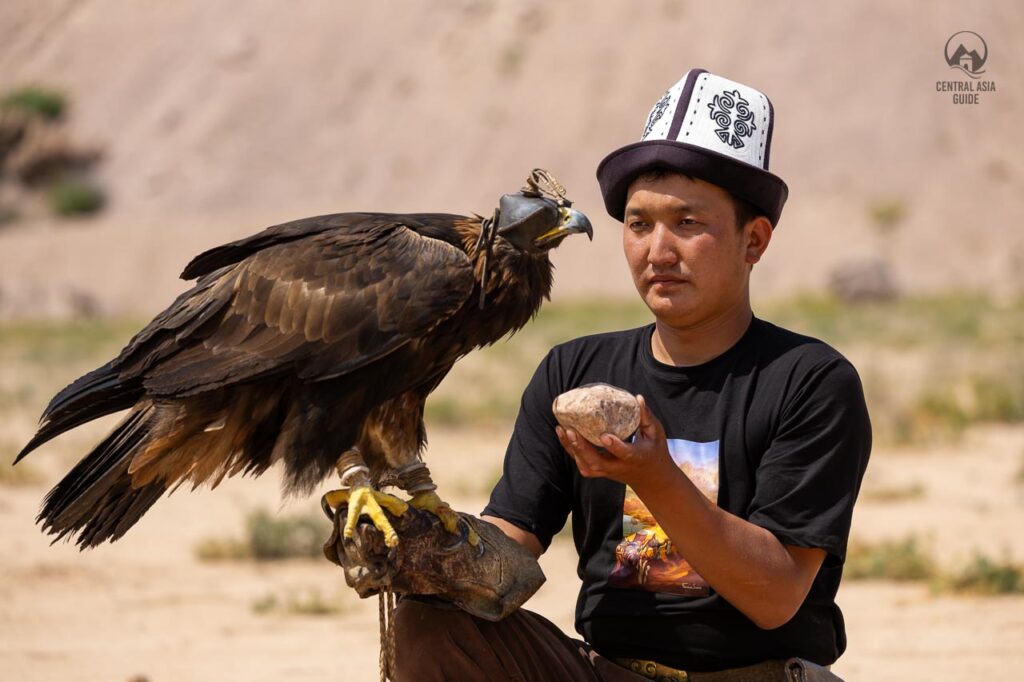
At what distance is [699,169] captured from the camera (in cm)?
320

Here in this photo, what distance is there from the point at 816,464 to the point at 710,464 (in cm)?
27

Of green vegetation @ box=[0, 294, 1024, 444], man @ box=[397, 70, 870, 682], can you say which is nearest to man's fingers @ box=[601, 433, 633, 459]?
man @ box=[397, 70, 870, 682]

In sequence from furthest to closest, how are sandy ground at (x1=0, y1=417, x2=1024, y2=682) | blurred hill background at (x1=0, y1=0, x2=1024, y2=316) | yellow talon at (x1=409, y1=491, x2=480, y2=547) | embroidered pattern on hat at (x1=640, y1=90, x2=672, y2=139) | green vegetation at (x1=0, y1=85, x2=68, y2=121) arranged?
green vegetation at (x1=0, y1=85, x2=68, y2=121) → blurred hill background at (x1=0, y1=0, x2=1024, y2=316) → sandy ground at (x1=0, y1=417, x2=1024, y2=682) → yellow talon at (x1=409, y1=491, x2=480, y2=547) → embroidered pattern on hat at (x1=640, y1=90, x2=672, y2=139)

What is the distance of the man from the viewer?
10.3ft

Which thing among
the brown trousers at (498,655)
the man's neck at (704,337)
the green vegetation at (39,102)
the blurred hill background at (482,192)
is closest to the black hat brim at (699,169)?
the man's neck at (704,337)

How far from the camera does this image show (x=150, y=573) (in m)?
8.41

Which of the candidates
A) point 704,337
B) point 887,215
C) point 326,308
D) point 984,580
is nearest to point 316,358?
point 326,308

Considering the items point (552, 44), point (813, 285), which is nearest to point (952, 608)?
point (813, 285)

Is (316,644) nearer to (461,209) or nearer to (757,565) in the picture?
(757,565)

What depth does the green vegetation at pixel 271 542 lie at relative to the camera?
863 cm

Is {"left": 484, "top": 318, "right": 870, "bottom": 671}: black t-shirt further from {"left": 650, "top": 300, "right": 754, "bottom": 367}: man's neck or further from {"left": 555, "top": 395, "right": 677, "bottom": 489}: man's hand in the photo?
{"left": 555, "top": 395, "right": 677, "bottom": 489}: man's hand

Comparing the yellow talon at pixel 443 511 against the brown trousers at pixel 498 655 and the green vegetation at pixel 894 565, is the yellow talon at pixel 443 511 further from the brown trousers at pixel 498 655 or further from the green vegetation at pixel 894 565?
the green vegetation at pixel 894 565

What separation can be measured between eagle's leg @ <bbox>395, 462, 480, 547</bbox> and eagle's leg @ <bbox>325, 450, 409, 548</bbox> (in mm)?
129

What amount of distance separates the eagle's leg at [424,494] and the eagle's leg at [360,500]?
0.42ft
